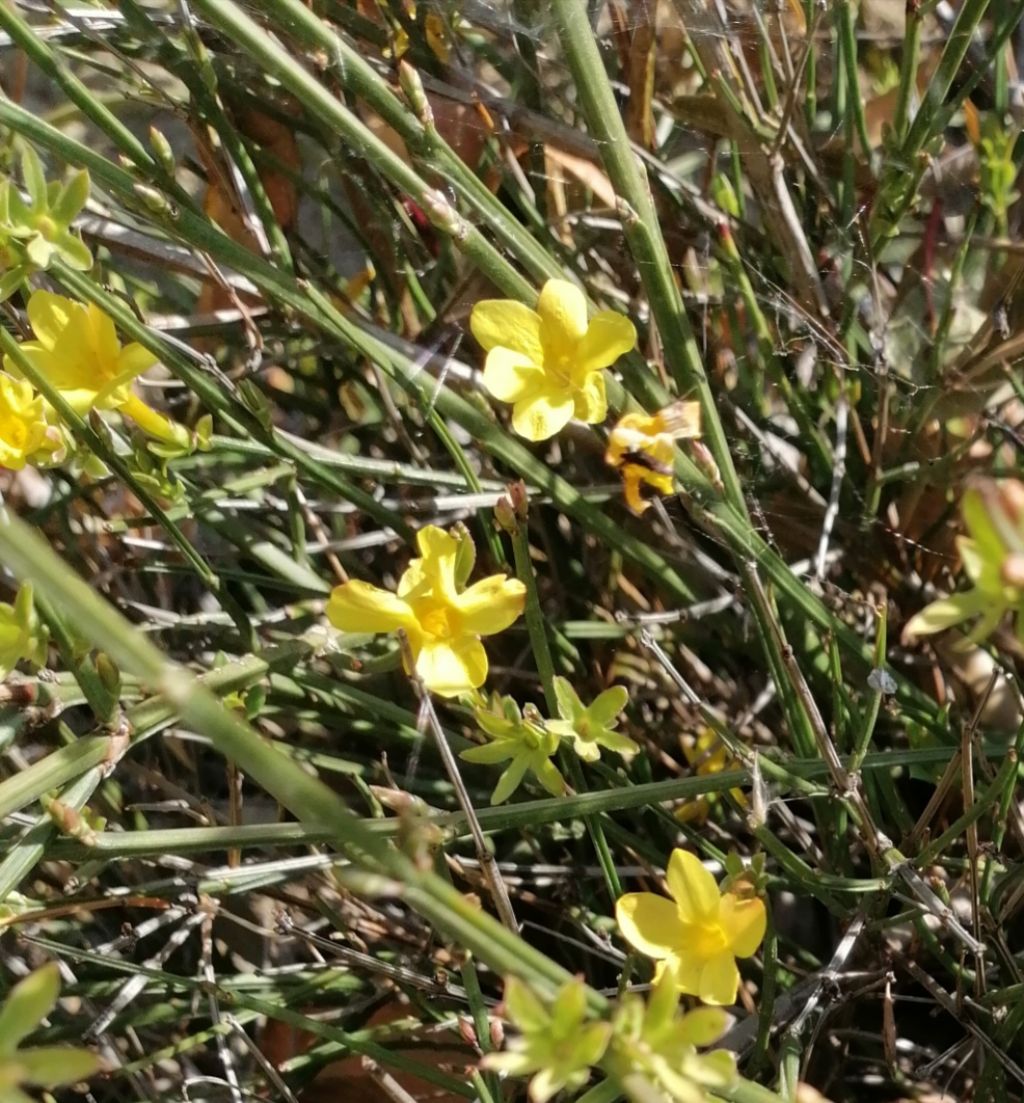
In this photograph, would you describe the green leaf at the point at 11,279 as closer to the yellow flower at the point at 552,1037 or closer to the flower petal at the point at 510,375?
the flower petal at the point at 510,375

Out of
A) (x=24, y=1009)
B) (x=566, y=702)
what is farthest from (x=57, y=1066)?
(x=566, y=702)

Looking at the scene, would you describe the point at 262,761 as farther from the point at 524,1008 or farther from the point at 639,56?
the point at 639,56

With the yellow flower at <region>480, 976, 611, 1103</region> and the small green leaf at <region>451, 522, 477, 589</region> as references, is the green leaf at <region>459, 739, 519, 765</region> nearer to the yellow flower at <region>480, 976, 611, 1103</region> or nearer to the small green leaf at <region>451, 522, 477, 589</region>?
the small green leaf at <region>451, 522, 477, 589</region>

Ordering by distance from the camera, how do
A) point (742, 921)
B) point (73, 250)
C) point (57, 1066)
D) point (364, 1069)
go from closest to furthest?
point (57, 1066)
point (742, 921)
point (73, 250)
point (364, 1069)

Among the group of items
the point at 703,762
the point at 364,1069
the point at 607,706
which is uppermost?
the point at 607,706

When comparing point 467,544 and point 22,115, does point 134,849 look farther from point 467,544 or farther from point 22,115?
point 22,115


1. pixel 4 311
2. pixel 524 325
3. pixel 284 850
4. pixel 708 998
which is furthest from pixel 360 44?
pixel 708 998
